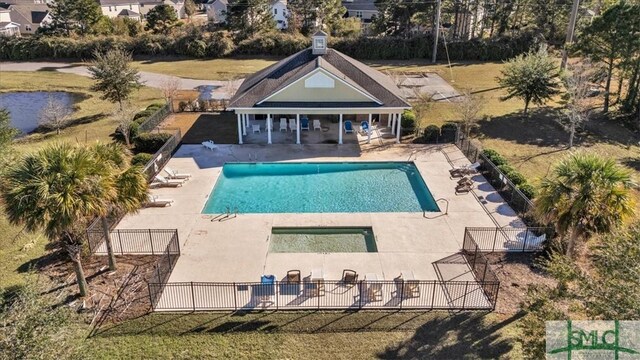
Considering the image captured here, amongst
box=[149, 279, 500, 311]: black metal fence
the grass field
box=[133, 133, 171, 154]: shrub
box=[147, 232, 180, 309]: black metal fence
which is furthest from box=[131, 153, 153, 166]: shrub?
box=[149, 279, 500, 311]: black metal fence

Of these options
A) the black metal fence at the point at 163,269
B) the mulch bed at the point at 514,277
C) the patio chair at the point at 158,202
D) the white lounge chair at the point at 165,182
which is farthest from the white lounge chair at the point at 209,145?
the mulch bed at the point at 514,277

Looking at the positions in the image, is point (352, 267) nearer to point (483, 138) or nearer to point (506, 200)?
point (506, 200)

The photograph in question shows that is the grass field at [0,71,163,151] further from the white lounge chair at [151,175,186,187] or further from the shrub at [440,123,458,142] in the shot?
the shrub at [440,123,458,142]

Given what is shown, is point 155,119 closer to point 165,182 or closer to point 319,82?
point 165,182

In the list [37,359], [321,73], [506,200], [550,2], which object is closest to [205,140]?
[321,73]

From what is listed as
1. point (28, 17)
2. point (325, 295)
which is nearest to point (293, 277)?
point (325, 295)

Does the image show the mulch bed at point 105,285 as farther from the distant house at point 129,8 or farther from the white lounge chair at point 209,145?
the distant house at point 129,8
